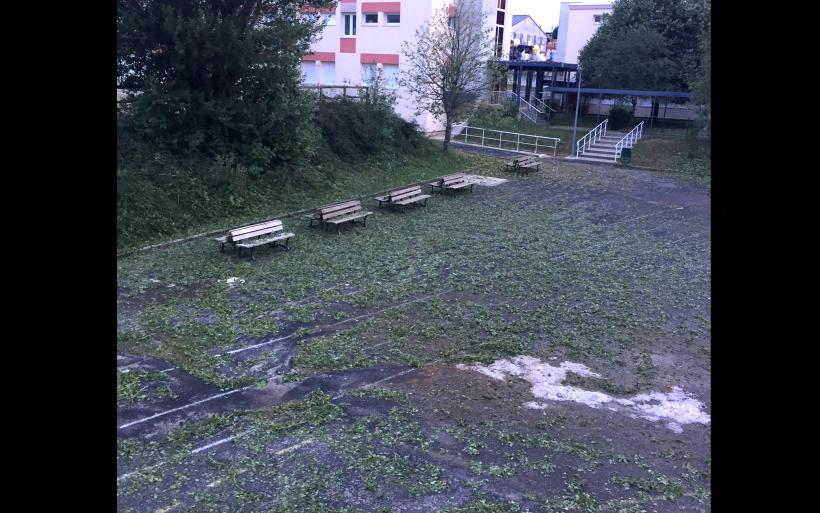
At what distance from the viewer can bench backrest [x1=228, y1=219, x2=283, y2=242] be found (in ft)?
42.8

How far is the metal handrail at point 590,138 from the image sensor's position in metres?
30.2

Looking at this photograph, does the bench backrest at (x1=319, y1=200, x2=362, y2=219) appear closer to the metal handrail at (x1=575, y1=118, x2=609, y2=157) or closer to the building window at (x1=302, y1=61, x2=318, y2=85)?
the metal handrail at (x1=575, y1=118, x2=609, y2=157)

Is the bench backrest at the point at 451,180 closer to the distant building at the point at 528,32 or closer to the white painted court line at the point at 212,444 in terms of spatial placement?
the white painted court line at the point at 212,444

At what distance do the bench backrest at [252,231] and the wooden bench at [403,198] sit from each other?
442 centimetres

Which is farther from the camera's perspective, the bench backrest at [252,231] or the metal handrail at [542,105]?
the metal handrail at [542,105]

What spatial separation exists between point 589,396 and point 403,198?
11003 millimetres

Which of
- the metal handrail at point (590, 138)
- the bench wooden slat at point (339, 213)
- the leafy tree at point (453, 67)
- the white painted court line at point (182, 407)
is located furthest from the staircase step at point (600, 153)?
the white painted court line at point (182, 407)

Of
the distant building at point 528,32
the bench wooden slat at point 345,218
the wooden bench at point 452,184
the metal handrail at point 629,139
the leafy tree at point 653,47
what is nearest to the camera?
the bench wooden slat at point 345,218

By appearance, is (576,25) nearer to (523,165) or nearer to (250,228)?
(523,165)

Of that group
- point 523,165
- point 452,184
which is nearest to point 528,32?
point 523,165
